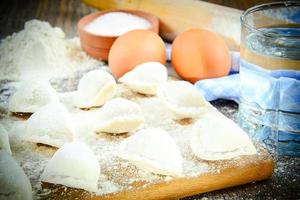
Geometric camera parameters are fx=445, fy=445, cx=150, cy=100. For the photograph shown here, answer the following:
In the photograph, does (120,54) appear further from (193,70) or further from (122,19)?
(122,19)

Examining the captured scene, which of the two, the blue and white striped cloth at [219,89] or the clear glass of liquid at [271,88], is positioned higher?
the clear glass of liquid at [271,88]

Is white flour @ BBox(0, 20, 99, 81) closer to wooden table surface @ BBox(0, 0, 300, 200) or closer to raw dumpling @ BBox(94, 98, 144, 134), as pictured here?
wooden table surface @ BBox(0, 0, 300, 200)

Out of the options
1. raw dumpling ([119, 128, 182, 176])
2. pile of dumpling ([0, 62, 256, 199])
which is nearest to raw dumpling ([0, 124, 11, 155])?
pile of dumpling ([0, 62, 256, 199])

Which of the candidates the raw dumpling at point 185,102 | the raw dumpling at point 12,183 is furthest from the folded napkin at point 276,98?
the raw dumpling at point 12,183

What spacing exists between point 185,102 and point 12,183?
1.53 ft

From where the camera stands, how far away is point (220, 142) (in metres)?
0.88

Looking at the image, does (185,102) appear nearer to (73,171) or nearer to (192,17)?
(73,171)

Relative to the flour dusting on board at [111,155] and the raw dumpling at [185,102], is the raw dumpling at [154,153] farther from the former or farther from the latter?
the raw dumpling at [185,102]

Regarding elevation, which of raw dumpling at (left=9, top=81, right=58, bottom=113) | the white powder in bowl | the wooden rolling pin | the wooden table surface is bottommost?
the wooden table surface

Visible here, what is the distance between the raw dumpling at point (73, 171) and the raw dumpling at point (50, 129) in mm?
99

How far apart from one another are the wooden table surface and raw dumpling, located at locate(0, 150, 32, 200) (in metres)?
0.30

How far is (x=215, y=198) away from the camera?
0.84 meters

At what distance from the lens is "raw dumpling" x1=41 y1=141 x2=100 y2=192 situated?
2.61 feet

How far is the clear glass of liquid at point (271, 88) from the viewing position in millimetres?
949
